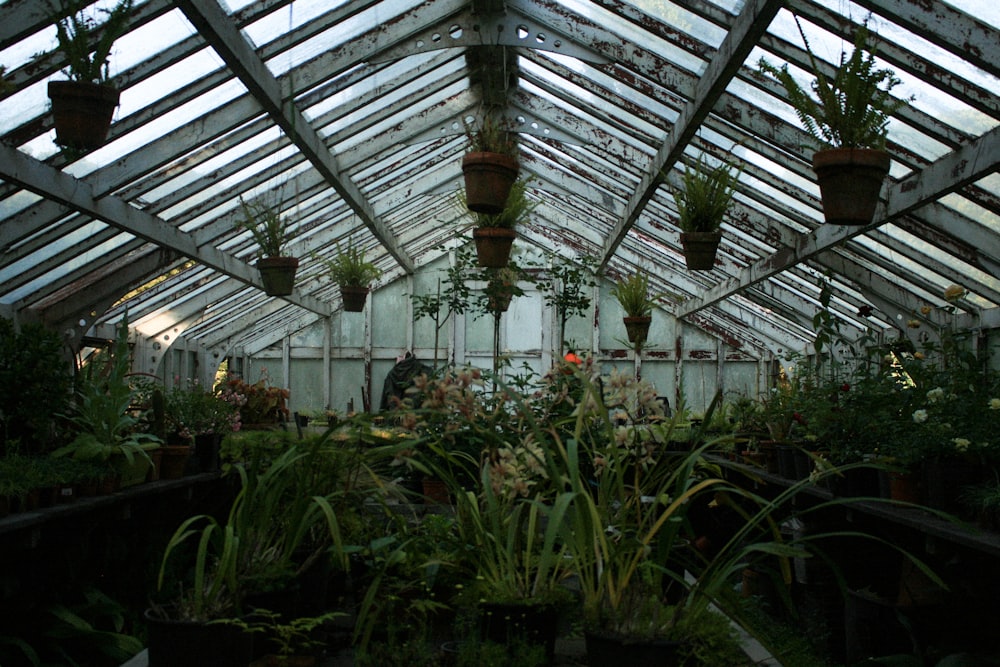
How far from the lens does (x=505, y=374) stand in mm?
6688

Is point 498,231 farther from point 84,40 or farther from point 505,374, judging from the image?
point 84,40

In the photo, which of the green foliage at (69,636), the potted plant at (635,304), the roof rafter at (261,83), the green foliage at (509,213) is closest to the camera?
the green foliage at (69,636)

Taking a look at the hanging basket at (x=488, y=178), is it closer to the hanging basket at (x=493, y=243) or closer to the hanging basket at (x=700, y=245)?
the hanging basket at (x=493, y=243)

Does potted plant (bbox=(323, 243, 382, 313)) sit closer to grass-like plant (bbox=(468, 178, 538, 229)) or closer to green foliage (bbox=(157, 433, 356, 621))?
grass-like plant (bbox=(468, 178, 538, 229))

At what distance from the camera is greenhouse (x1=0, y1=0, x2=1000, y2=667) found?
2.08 m

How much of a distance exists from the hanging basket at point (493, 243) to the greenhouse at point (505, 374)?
2cm

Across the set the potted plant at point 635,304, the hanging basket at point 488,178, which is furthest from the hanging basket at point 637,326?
the hanging basket at point 488,178

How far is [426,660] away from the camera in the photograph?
6.08 ft

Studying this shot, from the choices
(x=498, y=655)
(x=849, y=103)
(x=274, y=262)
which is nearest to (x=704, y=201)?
(x=849, y=103)

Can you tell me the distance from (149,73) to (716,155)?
408 centimetres

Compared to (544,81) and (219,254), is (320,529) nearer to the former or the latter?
(544,81)

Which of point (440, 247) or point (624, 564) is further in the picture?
point (440, 247)

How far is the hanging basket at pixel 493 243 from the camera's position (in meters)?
7.06

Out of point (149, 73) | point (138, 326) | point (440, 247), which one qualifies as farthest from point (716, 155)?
point (440, 247)
